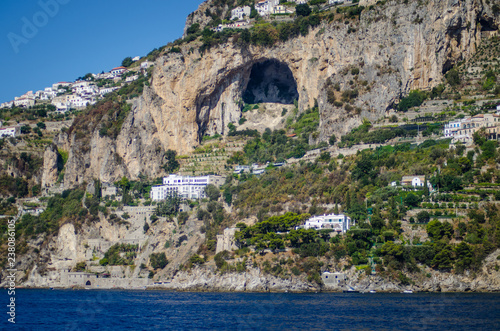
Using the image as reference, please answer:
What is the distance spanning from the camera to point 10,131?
342 feet

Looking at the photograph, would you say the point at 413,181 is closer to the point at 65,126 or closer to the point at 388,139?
the point at 388,139

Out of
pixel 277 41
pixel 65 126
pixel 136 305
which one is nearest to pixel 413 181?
pixel 136 305

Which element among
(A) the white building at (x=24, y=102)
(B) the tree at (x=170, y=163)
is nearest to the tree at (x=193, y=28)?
(B) the tree at (x=170, y=163)

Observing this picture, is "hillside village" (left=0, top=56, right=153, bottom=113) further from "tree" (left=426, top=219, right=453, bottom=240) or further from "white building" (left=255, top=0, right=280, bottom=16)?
"tree" (left=426, top=219, right=453, bottom=240)

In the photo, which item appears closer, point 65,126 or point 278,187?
point 278,187

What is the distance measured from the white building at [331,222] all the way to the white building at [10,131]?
55161mm

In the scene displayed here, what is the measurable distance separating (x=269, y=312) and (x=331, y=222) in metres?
16.2

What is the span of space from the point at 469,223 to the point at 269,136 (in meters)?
34.6

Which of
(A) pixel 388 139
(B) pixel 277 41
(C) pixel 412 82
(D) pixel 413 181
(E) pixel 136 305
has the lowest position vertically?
(E) pixel 136 305

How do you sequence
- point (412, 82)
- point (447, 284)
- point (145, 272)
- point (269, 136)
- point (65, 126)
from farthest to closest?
point (65, 126)
point (269, 136)
point (412, 82)
point (145, 272)
point (447, 284)

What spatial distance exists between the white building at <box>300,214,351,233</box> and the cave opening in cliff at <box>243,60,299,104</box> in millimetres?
31334

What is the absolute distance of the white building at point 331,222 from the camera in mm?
62781

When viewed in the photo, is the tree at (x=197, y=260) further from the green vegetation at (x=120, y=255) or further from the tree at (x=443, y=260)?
the tree at (x=443, y=260)

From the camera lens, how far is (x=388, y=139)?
7238cm
